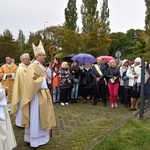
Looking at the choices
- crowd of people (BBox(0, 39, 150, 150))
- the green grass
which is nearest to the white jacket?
crowd of people (BBox(0, 39, 150, 150))

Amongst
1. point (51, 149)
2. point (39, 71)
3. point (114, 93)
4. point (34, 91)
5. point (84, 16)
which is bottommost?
point (51, 149)

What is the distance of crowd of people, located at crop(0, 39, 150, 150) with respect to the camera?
5156 mm

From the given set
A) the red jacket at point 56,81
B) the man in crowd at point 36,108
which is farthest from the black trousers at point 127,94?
the man in crowd at point 36,108

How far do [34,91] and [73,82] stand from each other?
5629 millimetres

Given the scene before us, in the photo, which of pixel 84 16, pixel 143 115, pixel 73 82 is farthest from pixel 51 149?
pixel 84 16

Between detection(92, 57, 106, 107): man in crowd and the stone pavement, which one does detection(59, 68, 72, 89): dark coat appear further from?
detection(92, 57, 106, 107): man in crowd

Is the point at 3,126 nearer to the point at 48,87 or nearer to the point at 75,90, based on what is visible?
the point at 48,87

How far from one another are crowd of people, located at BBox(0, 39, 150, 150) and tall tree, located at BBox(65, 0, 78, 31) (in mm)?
30714

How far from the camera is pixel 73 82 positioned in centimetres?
1071

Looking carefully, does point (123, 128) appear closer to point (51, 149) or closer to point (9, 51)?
point (51, 149)

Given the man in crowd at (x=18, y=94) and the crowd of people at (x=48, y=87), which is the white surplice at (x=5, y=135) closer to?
the crowd of people at (x=48, y=87)

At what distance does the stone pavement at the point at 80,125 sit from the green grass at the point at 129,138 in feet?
0.81

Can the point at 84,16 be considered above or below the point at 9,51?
above

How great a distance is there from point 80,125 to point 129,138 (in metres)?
1.58
